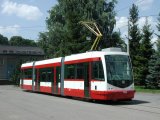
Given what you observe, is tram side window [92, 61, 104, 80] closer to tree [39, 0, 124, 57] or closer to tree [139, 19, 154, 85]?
tree [139, 19, 154, 85]

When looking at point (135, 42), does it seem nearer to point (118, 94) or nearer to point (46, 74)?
point (46, 74)

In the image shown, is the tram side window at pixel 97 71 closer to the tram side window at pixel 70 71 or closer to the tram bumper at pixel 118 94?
the tram bumper at pixel 118 94

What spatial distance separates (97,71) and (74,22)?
32.1 m

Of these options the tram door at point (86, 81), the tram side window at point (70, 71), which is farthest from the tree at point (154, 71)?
the tram door at point (86, 81)

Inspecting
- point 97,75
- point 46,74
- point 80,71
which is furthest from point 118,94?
point 46,74

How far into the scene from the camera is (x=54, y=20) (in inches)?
2504

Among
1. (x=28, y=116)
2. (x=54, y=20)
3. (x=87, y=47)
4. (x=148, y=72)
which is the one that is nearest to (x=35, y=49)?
(x=54, y=20)

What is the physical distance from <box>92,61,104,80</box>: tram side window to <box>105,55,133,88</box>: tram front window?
0.43 meters

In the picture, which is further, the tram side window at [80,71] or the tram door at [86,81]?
the tram side window at [80,71]

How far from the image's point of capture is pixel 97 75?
72.3 feet

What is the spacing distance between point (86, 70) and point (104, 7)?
130ft

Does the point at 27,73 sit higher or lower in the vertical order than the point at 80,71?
higher

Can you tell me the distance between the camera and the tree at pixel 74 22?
176 ft

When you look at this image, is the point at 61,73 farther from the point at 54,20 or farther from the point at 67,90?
the point at 54,20
